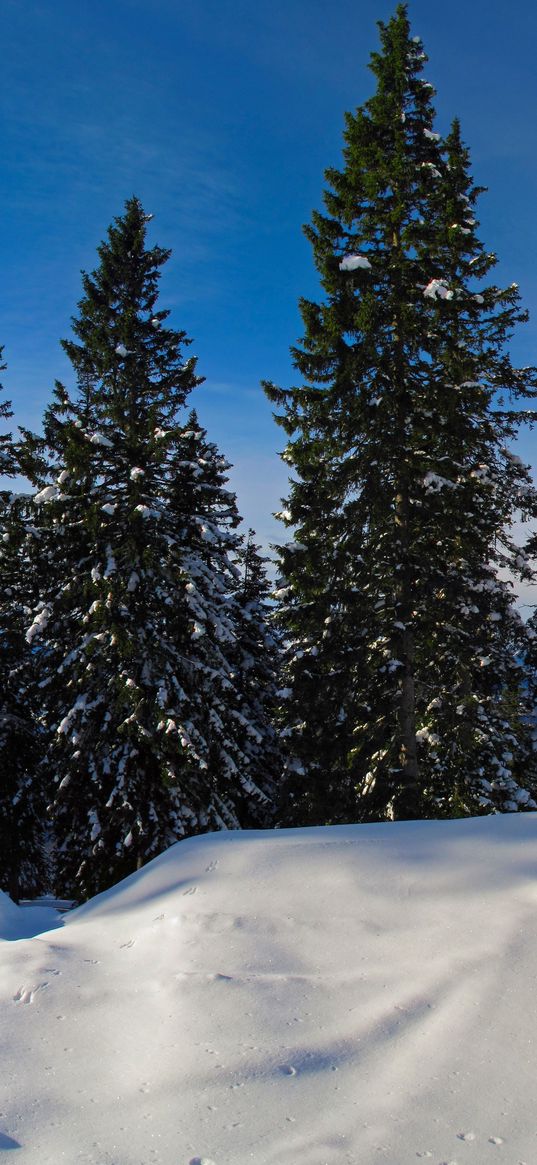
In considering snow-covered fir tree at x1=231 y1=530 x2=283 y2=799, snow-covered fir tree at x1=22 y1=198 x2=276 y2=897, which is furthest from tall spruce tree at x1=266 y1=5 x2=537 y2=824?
snow-covered fir tree at x1=231 y1=530 x2=283 y2=799

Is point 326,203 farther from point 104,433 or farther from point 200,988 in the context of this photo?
point 200,988

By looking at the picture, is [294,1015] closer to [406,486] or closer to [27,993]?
[27,993]

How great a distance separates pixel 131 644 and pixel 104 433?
4.78 m

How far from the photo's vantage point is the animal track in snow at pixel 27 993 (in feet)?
13.3

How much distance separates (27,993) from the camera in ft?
13.6

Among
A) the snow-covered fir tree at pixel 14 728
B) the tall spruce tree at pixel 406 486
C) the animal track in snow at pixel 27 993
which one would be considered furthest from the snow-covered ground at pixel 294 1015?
the snow-covered fir tree at pixel 14 728

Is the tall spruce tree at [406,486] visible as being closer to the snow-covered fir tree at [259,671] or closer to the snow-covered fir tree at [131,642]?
the snow-covered fir tree at [131,642]

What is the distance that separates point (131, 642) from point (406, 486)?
20.1ft

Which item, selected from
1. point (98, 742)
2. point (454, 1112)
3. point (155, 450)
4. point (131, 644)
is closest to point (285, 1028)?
point (454, 1112)

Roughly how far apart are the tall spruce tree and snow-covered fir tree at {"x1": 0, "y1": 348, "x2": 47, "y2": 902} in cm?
742

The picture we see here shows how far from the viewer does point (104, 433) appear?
580 inches

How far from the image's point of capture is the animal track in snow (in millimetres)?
4066

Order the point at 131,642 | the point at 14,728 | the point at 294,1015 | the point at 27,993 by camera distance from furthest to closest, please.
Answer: the point at 14,728, the point at 131,642, the point at 27,993, the point at 294,1015

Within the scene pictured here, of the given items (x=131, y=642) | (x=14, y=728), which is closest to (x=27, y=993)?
(x=131, y=642)
